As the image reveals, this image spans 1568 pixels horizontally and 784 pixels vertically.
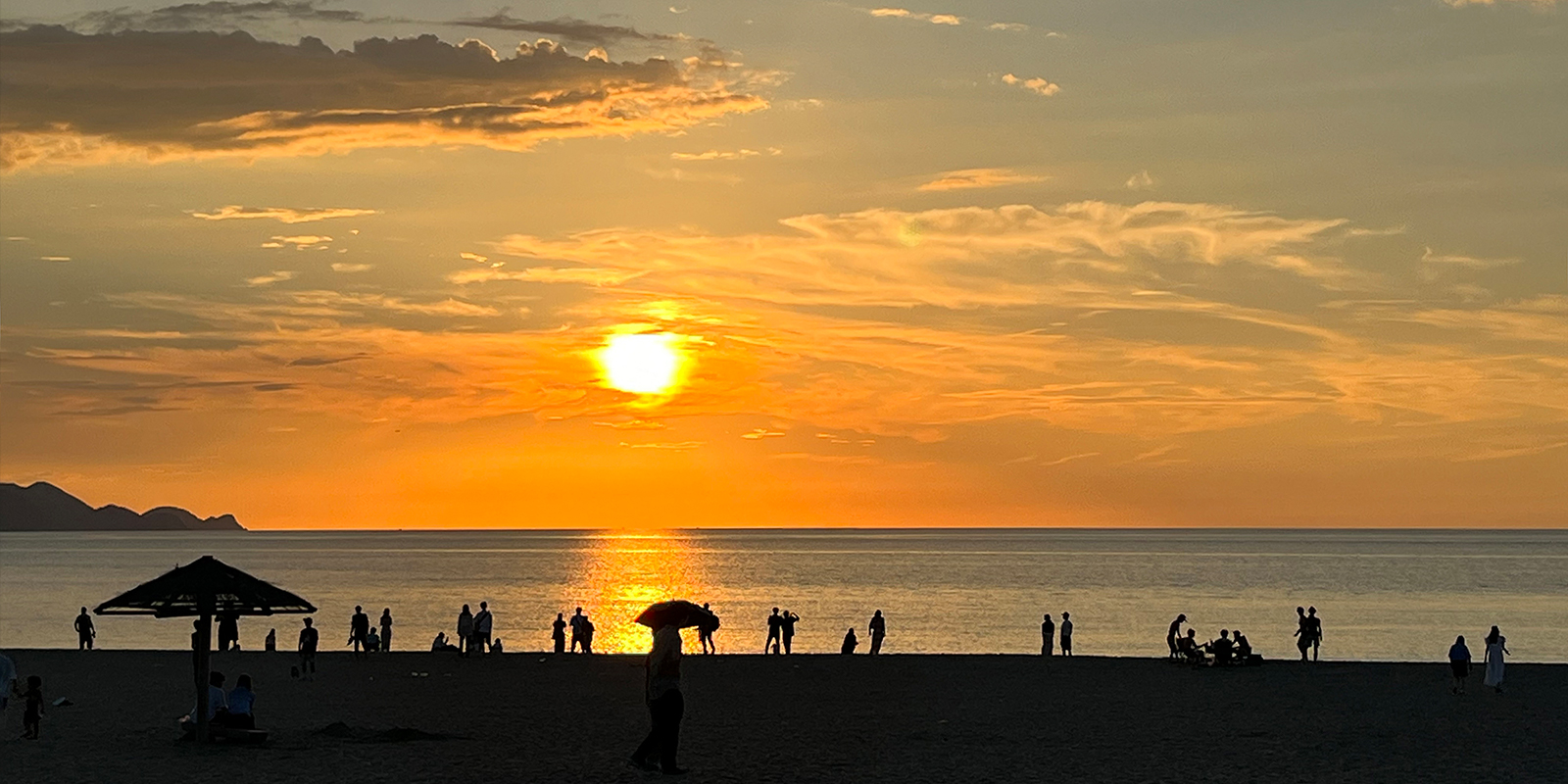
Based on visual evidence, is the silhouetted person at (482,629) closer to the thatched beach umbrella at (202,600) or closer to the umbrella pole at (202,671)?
the umbrella pole at (202,671)

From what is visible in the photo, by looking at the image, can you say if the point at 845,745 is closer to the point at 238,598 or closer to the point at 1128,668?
the point at 238,598

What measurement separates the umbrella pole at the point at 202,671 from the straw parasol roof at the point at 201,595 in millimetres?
238

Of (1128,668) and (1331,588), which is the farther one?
(1331,588)

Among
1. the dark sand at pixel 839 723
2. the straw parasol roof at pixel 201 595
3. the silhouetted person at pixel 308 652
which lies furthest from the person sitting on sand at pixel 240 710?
the silhouetted person at pixel 308 652

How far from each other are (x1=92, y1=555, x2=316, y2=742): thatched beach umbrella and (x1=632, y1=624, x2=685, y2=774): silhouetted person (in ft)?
18.1

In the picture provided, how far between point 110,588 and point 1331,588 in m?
104

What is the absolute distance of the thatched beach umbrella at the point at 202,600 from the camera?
73.8ft

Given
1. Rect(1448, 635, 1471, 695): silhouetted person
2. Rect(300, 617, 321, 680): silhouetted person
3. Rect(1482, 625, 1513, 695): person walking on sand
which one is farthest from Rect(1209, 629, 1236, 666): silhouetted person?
Rect(300, 617, 321, 680): silhouetted person

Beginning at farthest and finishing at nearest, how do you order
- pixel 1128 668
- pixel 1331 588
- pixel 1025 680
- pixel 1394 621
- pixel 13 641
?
pixel 1331 588 < pixel 1394 621 < pixel 13 641 < pixel 1128 668 < pixel 1025 680

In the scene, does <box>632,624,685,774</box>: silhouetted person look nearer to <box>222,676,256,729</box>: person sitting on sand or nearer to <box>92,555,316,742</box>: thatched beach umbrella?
<box>92,555,316,742</box>: thatched beach umbrella

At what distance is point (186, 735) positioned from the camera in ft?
79.9

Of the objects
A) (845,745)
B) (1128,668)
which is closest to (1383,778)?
(845,745)

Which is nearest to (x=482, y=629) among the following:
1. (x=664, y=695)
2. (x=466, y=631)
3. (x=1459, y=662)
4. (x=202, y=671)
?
(x=466, y=631)

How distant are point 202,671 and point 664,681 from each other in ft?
26.8
